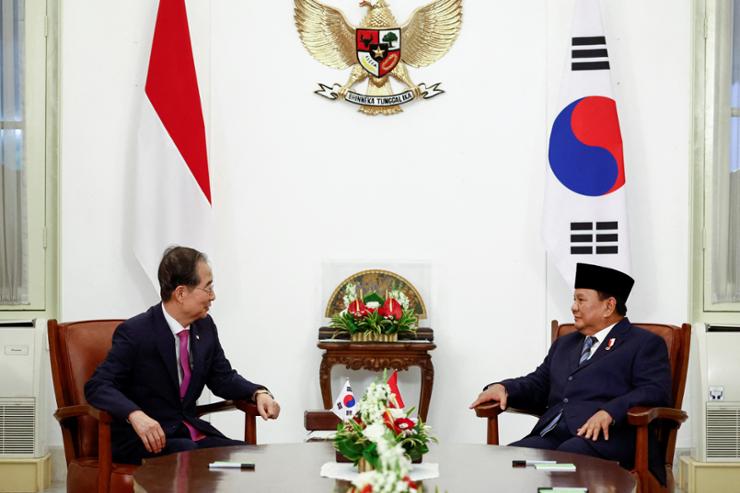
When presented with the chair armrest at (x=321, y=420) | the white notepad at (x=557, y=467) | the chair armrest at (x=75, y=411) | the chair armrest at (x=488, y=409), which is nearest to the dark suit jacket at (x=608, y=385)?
the chair armrest at (x=488, y=409)

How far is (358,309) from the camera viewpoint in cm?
541

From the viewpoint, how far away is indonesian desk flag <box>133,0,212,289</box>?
5.54 meters

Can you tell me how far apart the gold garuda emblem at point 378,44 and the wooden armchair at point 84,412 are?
2.18 m

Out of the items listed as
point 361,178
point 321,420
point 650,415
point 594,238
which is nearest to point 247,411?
point 321,420

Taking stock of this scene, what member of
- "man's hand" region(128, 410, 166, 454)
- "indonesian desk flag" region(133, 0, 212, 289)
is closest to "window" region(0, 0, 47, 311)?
"indonesian desk flag" region(133, 0, 212, 289)

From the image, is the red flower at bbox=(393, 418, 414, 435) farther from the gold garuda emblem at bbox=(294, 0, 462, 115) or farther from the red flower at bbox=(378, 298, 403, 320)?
the gold garuda emblem at bbox=(294, 0, 462, 115)

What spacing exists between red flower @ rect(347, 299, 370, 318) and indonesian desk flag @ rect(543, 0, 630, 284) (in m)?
Result: 1.04

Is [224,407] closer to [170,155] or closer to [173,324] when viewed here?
[173,324]

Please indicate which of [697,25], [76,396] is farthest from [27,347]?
[697,25]

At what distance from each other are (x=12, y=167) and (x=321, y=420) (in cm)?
292

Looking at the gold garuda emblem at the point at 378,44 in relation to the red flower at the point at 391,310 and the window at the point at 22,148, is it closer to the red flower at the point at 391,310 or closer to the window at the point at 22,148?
the red flower at the point at 391,310

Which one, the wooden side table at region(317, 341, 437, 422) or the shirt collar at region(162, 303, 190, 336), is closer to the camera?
the shirt collar at region(162, 303, 190, 336)

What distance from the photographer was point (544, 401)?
434 cm

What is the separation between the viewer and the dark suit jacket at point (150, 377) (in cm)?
382
